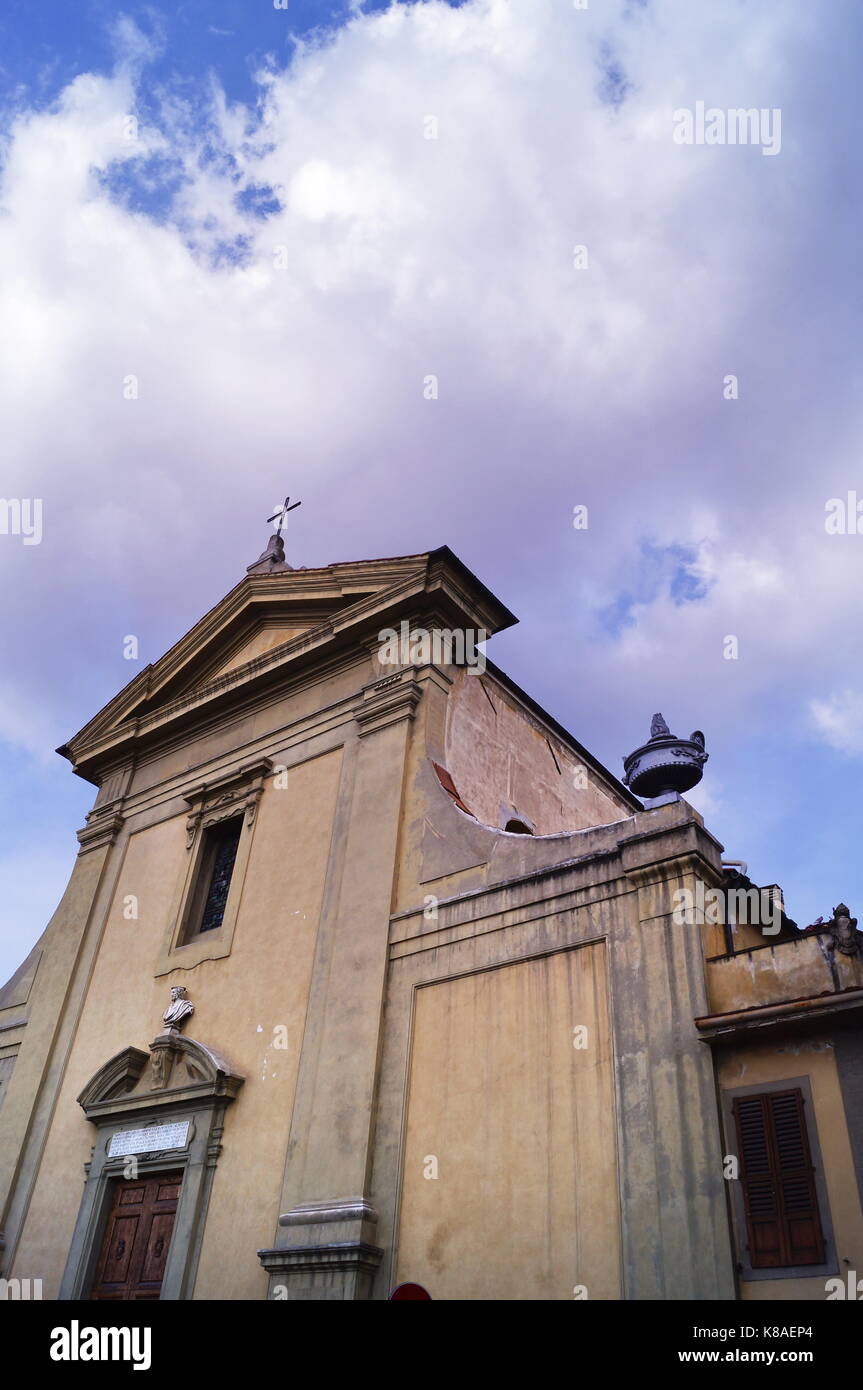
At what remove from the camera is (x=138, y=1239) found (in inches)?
431

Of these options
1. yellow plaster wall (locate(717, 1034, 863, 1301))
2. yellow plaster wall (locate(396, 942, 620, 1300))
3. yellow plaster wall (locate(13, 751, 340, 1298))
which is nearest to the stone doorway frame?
yellow plaster wall (locate(13, 751, 340, 1298))

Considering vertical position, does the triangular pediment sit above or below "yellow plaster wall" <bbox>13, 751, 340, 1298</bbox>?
above

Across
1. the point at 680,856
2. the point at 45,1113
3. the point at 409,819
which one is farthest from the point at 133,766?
the point at 680,856

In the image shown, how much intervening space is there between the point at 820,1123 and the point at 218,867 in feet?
28.5

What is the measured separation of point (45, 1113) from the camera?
1307 cm

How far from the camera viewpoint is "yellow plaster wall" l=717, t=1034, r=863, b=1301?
657 cm

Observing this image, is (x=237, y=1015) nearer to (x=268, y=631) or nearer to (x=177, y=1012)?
(x=177, y=1012)

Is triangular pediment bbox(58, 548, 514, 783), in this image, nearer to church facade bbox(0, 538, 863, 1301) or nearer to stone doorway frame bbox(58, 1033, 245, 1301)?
church facade bbox(0, 538, 863, 1301)

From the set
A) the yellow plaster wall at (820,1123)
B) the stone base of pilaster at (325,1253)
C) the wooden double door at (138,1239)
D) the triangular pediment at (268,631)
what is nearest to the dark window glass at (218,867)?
the triangular pediment at (268,631)

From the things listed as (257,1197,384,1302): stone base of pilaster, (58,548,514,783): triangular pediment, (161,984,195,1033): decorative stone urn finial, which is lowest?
(257,1197,384,1302): stone base of pilaster

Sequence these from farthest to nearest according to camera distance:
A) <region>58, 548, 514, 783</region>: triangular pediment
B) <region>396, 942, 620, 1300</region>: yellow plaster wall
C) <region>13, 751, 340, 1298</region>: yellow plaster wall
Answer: <region>58, 548, 514, 783</region>: triangular pediment < <region>13, 751, 340, 1298</region>: yellow plaster wall < <region>396, 942, 620, 1300</region>: yellow plaster wall

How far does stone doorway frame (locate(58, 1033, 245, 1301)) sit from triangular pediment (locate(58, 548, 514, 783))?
5.14 m

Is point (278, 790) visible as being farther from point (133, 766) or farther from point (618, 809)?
point (618, 809)
